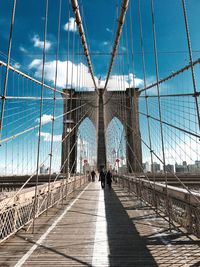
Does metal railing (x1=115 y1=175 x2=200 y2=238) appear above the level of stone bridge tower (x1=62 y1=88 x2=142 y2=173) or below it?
below

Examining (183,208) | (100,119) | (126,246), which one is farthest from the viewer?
(100,119)

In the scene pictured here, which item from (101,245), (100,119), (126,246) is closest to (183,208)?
(126,246)

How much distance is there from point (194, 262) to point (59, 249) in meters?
1.62

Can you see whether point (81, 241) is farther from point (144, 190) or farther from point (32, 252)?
point (144, 190)

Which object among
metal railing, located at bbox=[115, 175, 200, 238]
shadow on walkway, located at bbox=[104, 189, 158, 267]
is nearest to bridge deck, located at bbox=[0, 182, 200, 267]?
shadow on walkway, located at bbox=[104, 189, 158, 267]

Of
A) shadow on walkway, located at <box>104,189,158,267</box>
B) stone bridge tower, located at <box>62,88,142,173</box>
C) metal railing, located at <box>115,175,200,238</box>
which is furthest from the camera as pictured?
stone bridge tower, located at <box>62,88,142,173</box>

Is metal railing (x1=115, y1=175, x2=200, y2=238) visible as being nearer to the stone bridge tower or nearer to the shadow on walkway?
the shadow on walkway

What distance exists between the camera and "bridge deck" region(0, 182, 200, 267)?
2.68 metres

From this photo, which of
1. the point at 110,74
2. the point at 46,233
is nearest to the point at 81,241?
the point at 46,233

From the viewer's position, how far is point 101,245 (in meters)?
3.24

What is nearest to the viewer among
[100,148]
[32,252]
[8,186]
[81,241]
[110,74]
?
[32,252]

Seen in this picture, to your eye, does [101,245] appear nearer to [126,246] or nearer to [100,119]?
[126,246]

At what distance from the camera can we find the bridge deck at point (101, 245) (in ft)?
8.80

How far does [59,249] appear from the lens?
121 inches
